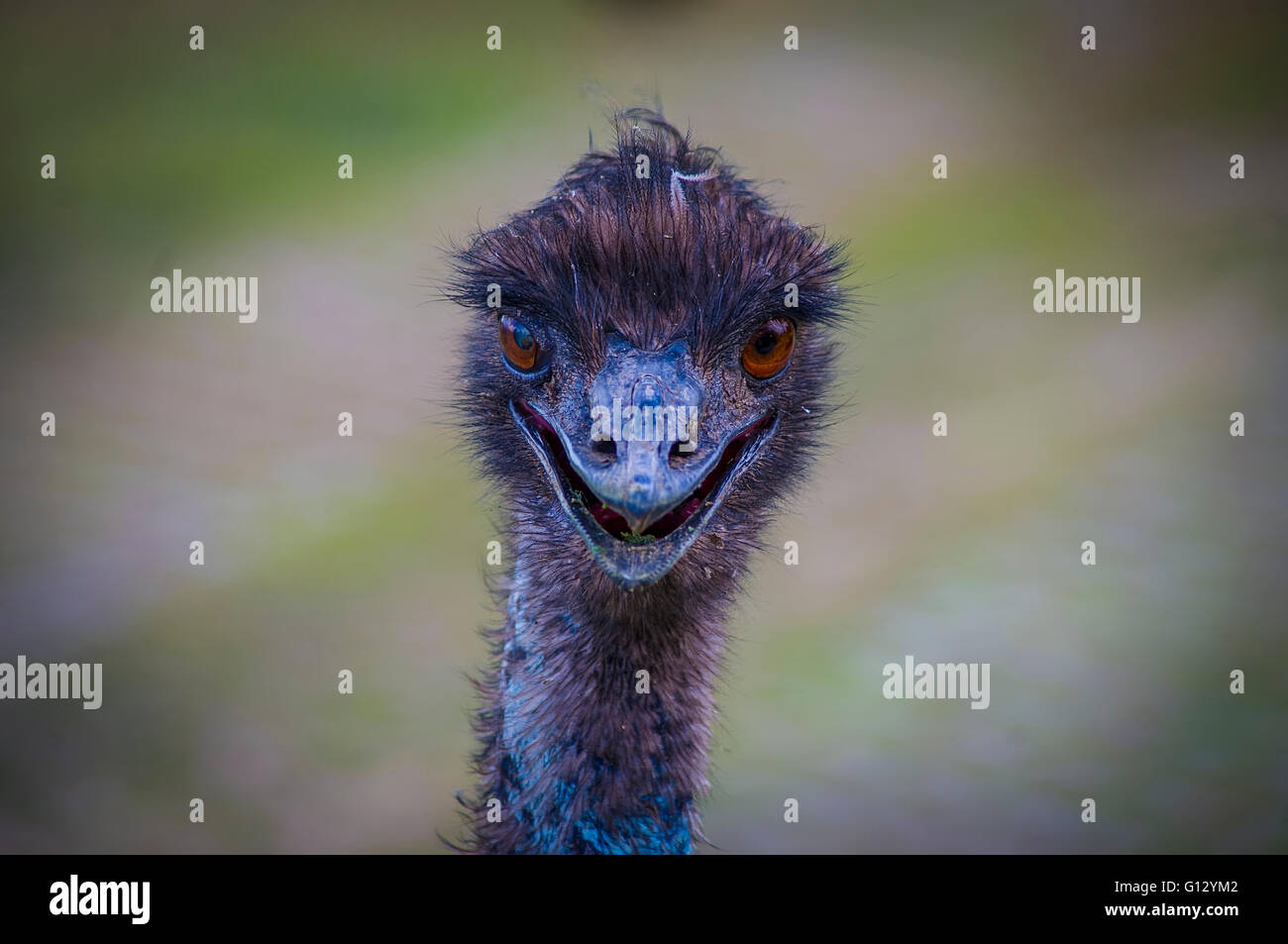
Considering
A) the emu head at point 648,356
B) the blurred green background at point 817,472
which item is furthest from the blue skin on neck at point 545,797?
the blurred green background at point 817,472

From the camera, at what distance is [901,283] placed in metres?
6.51

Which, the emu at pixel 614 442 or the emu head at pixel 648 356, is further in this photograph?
the emu at pixel 614 442

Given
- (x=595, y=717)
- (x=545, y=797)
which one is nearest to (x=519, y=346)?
(x=595, y=717)

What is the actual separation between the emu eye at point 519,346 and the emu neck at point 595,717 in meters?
0.42

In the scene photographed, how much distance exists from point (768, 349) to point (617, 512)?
1.85 ft

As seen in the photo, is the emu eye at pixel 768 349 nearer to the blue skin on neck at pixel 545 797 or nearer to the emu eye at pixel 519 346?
the emu eye at pixel 519 346

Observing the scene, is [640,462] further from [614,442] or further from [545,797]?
[545,797]

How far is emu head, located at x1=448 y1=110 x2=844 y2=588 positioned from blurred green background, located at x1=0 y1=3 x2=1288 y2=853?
0.43 m

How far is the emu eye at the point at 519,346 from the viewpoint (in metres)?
2.30

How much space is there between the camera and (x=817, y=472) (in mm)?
2809

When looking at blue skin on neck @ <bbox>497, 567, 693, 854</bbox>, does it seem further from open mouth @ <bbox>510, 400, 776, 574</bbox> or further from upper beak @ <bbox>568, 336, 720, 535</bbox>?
upper beak @ <bbox>568, 336, 720, 535</bbox>

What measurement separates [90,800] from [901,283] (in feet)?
14.5
